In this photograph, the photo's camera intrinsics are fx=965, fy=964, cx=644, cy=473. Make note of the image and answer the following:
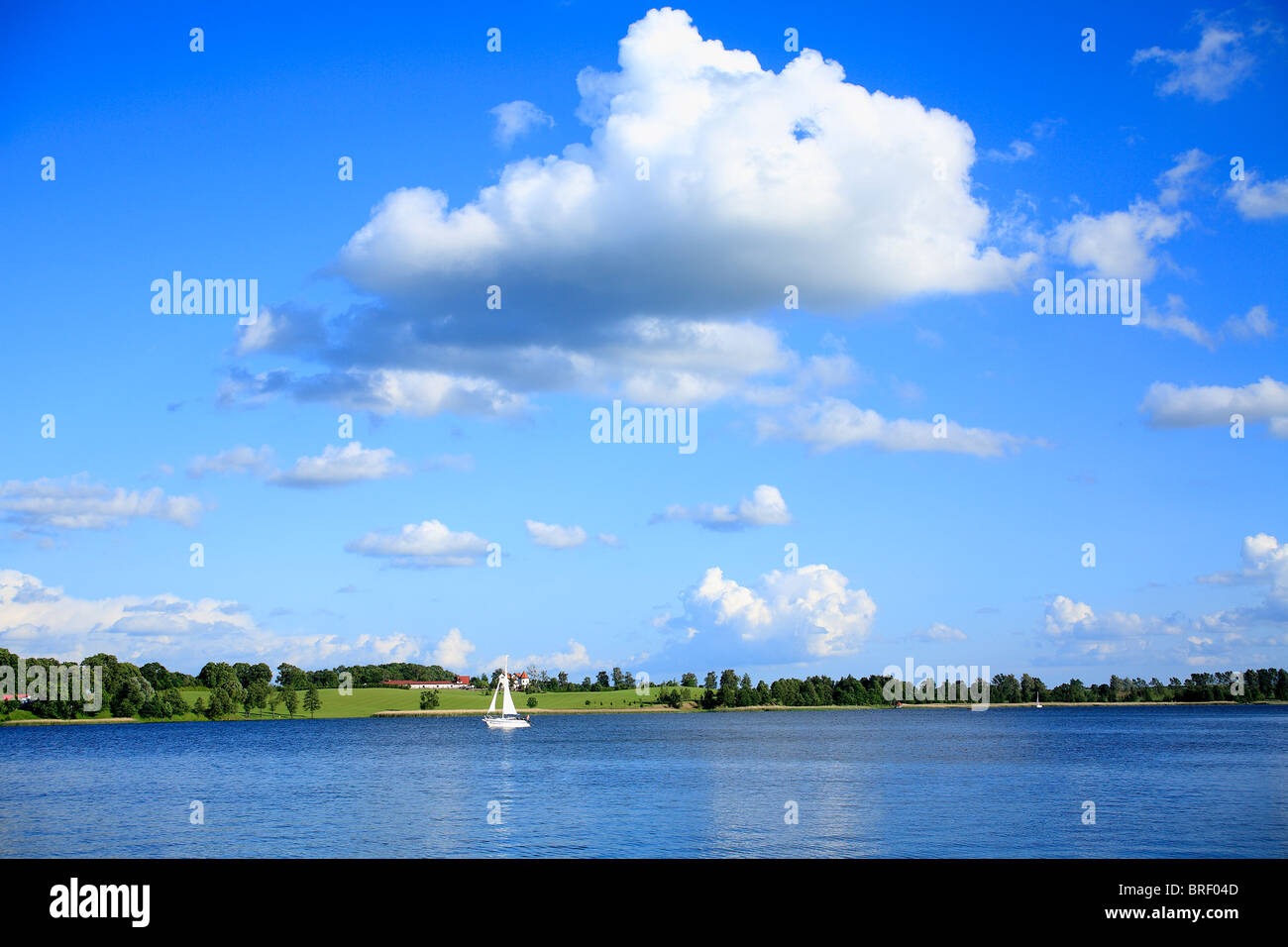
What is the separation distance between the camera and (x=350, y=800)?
185 ft

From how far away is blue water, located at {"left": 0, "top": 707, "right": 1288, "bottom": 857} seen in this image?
38.2 metres

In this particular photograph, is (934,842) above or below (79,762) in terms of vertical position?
above

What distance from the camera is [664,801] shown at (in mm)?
52594

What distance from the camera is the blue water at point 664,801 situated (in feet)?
125

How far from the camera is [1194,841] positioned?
3788 cm

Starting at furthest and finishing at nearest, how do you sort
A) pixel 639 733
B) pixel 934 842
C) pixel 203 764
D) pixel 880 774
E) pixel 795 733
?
pixel 639 733, pixel 795 733, pixel 203 764, pixel 880 774, pixel 934 842

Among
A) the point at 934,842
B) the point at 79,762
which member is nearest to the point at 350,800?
the point at 934,842

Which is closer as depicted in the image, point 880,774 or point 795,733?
point 880,774
